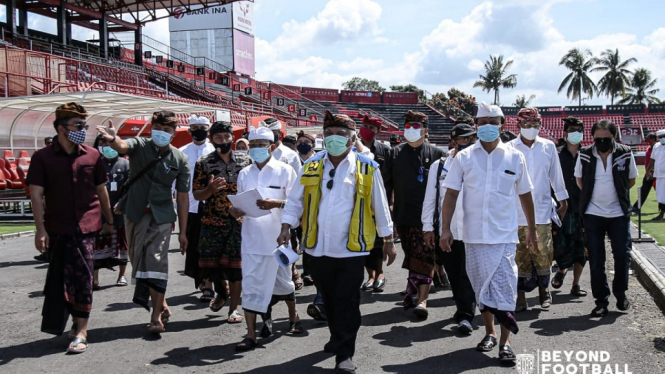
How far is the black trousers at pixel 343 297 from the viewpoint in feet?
16.2

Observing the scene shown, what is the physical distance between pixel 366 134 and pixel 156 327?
3268mm

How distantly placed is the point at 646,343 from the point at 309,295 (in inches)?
145

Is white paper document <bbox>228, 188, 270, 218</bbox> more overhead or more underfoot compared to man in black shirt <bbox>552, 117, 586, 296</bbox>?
more overhead

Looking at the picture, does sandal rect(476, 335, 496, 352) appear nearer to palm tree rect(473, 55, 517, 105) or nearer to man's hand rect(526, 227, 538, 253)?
man's hand rect(526, 227, 538, 253)

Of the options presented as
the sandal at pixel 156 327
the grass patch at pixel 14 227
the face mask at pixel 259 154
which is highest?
the face mask at pixel 259 154

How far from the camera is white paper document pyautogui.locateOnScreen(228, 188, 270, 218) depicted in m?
5.58

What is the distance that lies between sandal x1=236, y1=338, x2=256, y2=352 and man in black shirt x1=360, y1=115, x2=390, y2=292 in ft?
8.15

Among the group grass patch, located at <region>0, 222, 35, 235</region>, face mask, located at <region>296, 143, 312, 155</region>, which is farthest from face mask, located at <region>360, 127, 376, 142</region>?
grass patch, located at <region>0, 222, 35, 235</region>

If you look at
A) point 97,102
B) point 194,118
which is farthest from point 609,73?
point 194,118

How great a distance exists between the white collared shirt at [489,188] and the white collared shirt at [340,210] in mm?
707

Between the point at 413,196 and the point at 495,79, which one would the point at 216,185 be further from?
the point at 495,79

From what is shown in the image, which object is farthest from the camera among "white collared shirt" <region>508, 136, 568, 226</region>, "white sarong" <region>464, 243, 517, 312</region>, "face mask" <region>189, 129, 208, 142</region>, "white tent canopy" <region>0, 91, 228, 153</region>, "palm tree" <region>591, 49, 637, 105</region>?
"palm tree" <region>591, 49, 637, 105</region>

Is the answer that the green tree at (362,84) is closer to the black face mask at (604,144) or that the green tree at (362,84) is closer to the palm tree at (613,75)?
the palm tree at (613,75)

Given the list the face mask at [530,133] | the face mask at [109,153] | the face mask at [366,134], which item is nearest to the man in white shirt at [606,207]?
the face mask at [530,133]
